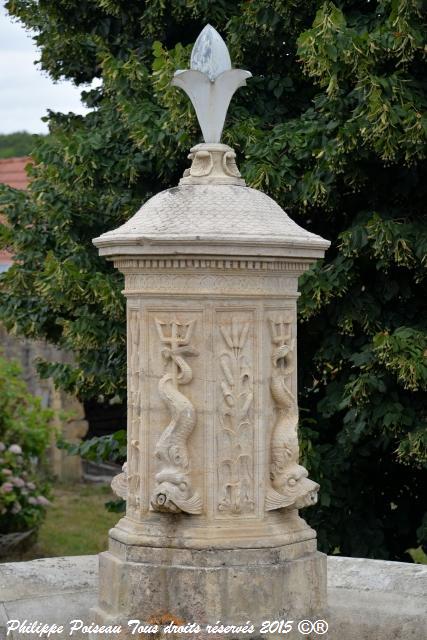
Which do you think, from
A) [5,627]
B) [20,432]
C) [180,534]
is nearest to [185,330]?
[180,534]

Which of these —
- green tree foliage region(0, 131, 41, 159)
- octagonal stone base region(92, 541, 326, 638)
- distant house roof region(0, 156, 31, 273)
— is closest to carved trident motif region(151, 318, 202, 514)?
octagonal stone base region(92, 541, 326, 638)

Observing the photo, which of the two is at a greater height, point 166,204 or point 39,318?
point 166,204

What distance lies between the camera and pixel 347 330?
818cm

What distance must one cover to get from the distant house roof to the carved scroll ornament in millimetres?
A: 10195

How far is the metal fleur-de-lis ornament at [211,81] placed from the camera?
19.2 ft

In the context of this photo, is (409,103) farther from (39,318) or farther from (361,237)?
(39,318)

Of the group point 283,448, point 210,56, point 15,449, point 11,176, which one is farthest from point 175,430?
point 11,176

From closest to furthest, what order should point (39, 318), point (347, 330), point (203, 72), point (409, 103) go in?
point (203, 72)
point (409, 103)
point (347, 330)
point (39, 318)

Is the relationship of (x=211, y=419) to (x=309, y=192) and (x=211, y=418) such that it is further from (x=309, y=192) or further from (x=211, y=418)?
(x=309, y=192)

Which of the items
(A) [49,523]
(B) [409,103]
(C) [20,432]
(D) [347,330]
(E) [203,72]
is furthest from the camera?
(A) [49,523]

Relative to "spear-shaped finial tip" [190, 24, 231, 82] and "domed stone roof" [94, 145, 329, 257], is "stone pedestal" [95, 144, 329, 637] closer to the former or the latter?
"domed stone roof" [94, 145, 329, 257]

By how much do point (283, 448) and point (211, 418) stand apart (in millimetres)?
383

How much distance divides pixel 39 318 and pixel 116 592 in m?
4.24

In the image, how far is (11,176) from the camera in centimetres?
1650
